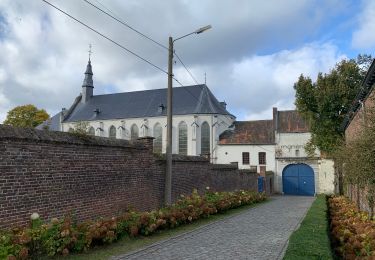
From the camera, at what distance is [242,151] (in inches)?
1811

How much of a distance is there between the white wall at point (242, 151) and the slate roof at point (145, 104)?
5.57 meters

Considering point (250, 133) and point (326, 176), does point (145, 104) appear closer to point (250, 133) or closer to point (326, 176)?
point (250, 133)

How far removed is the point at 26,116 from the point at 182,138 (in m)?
26.6

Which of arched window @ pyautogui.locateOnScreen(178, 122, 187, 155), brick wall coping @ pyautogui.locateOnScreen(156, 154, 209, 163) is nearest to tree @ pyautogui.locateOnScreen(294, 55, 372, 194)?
brick wall coping @ pyautogui.locateOnScreen(156, 154, 209, 163)

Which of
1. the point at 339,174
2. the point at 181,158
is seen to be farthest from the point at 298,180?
the point at 181,158

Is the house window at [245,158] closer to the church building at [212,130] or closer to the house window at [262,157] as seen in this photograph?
the church building at [212,130]

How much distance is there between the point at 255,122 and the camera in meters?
49.0

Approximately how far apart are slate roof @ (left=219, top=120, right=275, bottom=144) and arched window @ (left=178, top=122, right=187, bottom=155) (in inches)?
204

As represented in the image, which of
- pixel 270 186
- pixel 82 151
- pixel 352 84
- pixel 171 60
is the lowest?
pixel 270 186

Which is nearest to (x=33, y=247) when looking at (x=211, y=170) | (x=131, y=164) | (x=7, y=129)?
(x=7, y=129)

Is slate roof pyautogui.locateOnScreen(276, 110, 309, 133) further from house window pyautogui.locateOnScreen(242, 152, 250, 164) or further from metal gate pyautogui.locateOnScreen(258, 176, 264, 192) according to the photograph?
metal gate pyautogui.locateOnScreen(258, 176, 264, 192)

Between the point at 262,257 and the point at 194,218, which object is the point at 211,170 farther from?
the point at 262,257

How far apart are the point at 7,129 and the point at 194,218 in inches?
288

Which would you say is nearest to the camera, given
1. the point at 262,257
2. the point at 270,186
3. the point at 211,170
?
the point at 262,257
